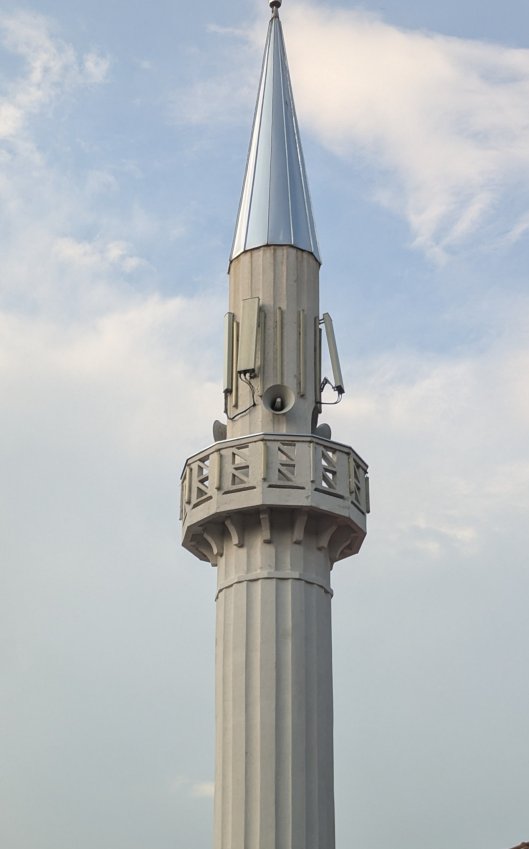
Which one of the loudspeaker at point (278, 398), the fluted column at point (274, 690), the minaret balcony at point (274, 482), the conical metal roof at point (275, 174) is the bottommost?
the fluted column at point (274, 690)

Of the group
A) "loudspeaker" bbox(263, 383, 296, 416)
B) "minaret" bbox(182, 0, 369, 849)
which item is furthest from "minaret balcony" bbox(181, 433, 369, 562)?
"loudspeaker" bbox(263, 383, 296, 416)

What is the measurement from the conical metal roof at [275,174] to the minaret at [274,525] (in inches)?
1.8

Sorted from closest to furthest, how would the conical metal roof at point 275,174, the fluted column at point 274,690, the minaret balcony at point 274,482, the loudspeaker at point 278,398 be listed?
the fluted column at point 274,690, the minaret balcony at point 274,482, the loudspeaker at point 278,398, the conical metal roof at point 275,174

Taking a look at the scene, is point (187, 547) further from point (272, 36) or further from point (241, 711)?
point (272, 36)

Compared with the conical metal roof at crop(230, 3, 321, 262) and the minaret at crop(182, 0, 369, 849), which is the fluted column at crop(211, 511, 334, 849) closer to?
the minaret at crop(182, 0, 369, 849)

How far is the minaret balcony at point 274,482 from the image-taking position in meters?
28.4

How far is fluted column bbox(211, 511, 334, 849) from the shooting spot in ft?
87.5

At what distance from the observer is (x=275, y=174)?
3259cm

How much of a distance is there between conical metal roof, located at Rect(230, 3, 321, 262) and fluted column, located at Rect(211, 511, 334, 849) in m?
6.68

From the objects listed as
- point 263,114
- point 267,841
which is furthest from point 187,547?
point 263,114

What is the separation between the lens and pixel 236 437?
1164 inches

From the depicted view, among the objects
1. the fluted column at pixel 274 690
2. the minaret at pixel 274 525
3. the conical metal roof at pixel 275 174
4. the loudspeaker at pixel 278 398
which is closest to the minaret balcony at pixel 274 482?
the minaret at pixel 274 525

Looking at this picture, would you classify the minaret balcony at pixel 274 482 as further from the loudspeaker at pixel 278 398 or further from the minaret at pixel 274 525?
the loudspeaker at pixel 278 398

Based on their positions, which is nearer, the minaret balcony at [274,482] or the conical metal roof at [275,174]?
the minaret balcony at [274,482]
